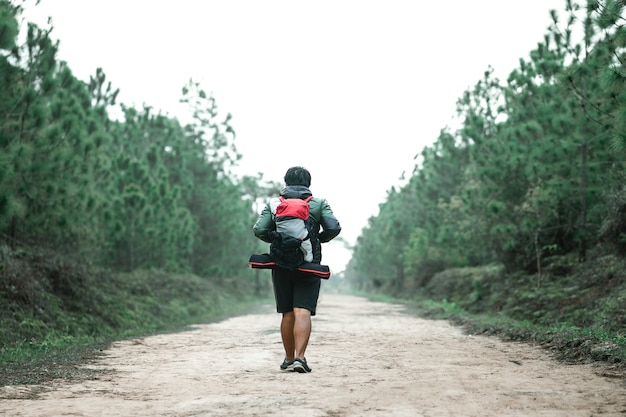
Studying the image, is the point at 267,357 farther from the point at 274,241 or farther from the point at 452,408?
the point at 452,408

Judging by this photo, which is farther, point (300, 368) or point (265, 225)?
point (265, 225)

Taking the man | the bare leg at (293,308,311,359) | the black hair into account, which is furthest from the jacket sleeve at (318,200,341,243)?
the bare leg at (293,308,311,359)

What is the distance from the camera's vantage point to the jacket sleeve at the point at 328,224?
263 inches

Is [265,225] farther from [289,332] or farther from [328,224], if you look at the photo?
[289,332]

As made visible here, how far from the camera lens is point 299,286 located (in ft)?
21.9

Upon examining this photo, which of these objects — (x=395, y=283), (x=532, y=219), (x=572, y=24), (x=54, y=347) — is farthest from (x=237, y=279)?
(x=54, y=347)

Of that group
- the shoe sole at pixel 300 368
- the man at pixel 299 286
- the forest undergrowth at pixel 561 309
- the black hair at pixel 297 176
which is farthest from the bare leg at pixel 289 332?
the forest undergrowth at pixel 561 309

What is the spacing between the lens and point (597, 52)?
49.1 ft

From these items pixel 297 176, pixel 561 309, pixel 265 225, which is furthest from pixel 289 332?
pixel 561 309

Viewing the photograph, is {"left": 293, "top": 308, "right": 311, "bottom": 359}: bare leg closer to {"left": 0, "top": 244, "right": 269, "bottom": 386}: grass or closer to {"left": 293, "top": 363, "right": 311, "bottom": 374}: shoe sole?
{"left": 293, "top": 363, "right": 311, "bottom": 374}: shoe sole

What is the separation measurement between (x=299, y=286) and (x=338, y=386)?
1264 mm

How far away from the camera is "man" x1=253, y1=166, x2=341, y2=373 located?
6.59 meters

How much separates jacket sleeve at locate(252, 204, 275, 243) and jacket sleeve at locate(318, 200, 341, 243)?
0.52 metres

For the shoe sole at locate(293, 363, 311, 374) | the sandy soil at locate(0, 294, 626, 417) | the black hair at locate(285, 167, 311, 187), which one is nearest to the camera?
the sandy soil at locate(0, 294, 626, 417)
